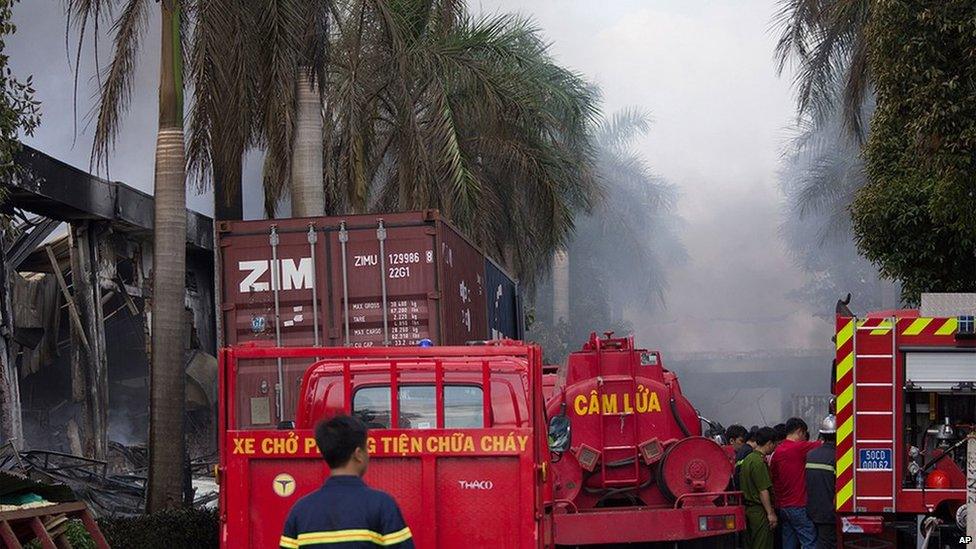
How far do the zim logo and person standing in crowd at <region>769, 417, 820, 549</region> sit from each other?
4670 mm

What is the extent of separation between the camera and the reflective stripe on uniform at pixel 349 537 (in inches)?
218

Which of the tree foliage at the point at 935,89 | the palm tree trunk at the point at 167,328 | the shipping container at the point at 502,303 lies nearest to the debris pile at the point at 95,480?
the palm tree trunk at the point at 167,328

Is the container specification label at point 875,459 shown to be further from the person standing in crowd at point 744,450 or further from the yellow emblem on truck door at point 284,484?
the yellow emblem on truck door at point 284,484

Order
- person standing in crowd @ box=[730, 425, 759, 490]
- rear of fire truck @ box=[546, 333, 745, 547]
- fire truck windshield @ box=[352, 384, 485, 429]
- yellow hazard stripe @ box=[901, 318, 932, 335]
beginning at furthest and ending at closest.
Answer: person standing in crowd @ box=[730, 425, 759, 490], rear of fire truck @ box=[546, 333, 745, 547], yellow hazard stripe @ box=[901, 318, 932, 335], fire truck windshield @ box=[352, 384, 485, 429]

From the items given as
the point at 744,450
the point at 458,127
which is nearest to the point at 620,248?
the point at 458,127

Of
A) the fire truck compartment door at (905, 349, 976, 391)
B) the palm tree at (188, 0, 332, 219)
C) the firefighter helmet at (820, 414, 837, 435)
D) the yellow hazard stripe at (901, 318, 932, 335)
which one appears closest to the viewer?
the fire truck compartment door at (905, 349, 976, 391)

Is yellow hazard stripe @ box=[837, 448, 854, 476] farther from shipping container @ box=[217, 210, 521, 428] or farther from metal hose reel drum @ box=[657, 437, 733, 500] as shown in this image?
shipping container @ box=[217, 210, 521, 428]

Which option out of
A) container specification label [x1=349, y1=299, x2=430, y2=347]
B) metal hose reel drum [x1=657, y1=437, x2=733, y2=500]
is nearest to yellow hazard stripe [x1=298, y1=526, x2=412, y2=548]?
metal hose reel drum [x1=657, y1=437, x2=733, y2=500]

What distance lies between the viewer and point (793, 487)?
13062 millimetres

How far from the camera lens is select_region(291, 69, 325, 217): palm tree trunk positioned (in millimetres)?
18203

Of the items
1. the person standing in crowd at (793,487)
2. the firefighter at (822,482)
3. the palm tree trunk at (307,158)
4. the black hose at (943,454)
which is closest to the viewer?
the black hose at (943,454)

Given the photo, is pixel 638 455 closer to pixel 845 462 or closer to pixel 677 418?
pixel 677 418

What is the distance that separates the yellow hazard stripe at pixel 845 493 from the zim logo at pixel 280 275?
553 centimetres

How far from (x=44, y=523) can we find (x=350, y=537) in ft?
15.2
